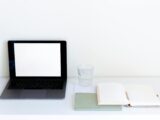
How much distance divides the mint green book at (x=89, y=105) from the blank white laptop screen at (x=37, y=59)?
0.25 m

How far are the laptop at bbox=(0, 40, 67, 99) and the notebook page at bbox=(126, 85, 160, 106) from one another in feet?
1.12

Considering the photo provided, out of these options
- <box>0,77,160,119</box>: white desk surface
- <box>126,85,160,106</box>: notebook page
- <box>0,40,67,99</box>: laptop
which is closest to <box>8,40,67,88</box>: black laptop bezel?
<box>0,40,67,99</box>: laptop

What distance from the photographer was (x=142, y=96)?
46.1 inches

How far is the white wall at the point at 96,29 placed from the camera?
4.37 ft

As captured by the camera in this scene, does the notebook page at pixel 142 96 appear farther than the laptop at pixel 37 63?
No

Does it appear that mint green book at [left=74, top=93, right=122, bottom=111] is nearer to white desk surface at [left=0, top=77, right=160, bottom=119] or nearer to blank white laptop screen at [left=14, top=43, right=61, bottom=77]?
white desk surface at [left=0, top=77, right=160, bottom=119]

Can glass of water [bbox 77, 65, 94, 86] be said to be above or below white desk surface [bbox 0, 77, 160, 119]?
above

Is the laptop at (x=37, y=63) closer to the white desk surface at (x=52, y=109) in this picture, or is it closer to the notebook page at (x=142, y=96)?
the white desk surface at (x=52, y=109)

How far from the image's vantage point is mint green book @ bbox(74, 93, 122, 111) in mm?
1089

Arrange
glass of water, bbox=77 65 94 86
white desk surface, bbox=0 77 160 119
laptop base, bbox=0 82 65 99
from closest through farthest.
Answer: white desk surface, bbox=0 77 160 119 < laptop base, bbox=0 82 65 99 < glass of water, bbox=77 65 94 86

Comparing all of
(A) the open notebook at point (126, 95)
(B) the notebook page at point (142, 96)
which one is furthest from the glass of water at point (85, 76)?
(B) the notebook page at point (142, 96)

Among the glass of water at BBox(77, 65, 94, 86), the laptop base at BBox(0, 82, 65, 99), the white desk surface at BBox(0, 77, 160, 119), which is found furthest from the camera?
the glass of water at BBox(77, 65, 94, 86)

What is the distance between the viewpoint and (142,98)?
3.78 feet

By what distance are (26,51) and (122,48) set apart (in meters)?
0.49
